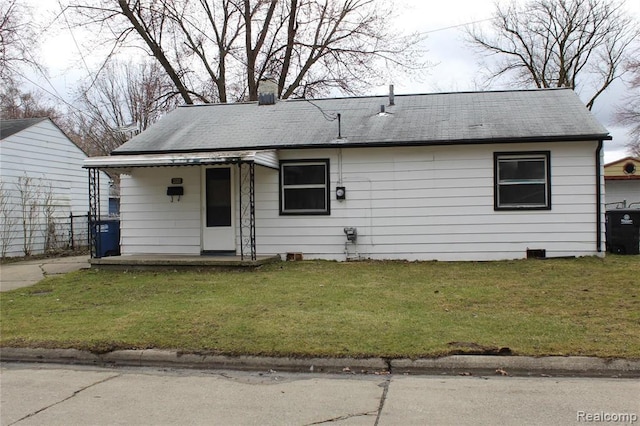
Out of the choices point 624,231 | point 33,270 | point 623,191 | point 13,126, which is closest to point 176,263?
point 33,270

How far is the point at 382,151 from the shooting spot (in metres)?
12.2

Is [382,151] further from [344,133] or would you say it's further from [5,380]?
[5,380]

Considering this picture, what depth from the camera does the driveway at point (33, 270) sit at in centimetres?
1065

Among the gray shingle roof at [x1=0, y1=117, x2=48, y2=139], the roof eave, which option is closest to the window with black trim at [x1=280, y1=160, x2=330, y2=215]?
the roof eave

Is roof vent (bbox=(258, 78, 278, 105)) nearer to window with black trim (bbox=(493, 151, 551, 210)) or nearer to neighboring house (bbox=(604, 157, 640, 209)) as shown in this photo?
window with black trim (bbox=(493, 151, 551, 210))

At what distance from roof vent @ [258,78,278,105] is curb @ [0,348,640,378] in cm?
1100

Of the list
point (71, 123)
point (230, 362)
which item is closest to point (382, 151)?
point (230, 362)

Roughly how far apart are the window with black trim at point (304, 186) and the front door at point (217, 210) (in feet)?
4.44

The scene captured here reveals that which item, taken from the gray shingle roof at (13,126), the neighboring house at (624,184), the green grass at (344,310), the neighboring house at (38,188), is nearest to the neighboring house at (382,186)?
the green grass at (344,310)

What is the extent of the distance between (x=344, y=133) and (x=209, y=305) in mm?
6461

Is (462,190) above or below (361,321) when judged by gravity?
above

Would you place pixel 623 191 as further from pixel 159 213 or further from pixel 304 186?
pixel 159 213

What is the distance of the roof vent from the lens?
15.5 m

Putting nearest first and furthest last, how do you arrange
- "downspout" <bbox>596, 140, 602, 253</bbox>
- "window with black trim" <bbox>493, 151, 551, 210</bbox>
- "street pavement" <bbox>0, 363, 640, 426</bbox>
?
"street pavement" <bbox>0, 363, 640, 426</bbox> < "downspout" <bbox>596, 140, 602, 253</bbox> < "window with black trim" <bbox>493, 151, 551, 210</bbox>
